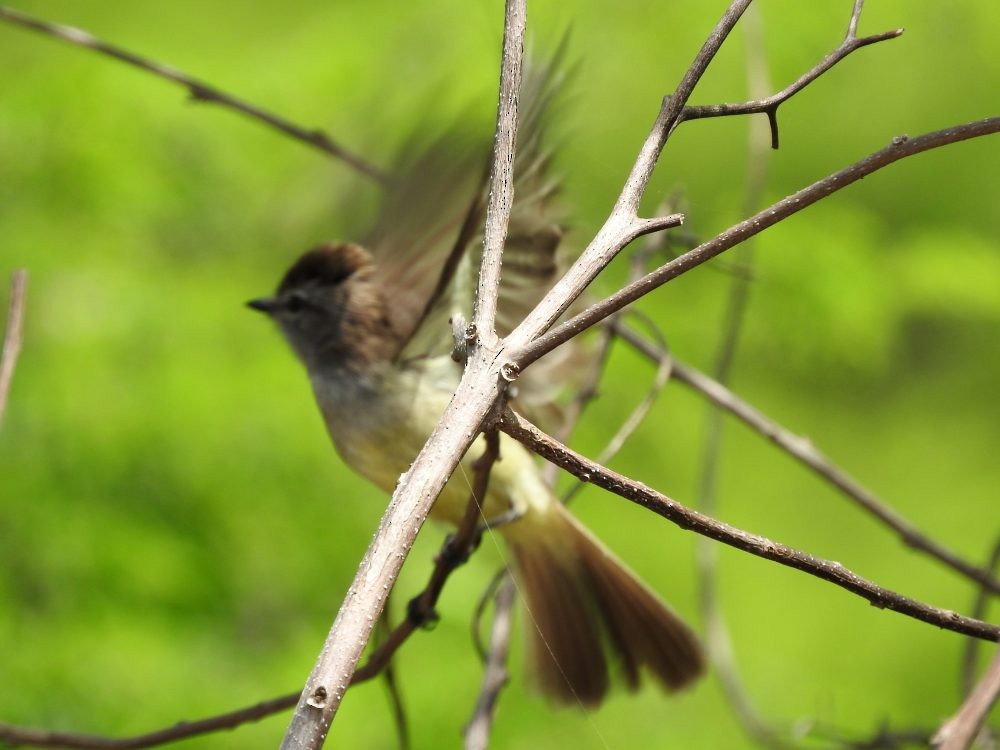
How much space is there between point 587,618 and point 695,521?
7.54 feet

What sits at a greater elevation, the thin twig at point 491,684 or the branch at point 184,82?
the branch at point 184,82

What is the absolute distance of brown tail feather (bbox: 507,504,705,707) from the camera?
3.33 meters

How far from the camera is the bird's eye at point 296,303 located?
3.63 metres

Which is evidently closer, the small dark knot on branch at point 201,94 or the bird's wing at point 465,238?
the bird's wing at point 465,238

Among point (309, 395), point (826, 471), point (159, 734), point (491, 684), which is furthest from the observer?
point (309, 395)

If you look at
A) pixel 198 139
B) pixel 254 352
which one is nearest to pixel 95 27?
pixel 198 139

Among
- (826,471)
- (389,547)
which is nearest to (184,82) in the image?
(826,471)

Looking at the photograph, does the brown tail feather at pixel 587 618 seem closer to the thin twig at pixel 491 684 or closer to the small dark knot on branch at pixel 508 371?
the thin twig at pixel 491 684

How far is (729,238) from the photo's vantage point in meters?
1.34

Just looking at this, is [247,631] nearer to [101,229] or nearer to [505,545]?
[505,545]

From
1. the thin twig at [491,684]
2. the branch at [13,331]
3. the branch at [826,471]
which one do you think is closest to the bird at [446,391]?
the thin twig at [491,684]

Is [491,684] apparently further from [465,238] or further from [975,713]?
[975,713]

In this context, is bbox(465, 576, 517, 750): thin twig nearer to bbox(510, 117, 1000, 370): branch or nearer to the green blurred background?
the green blurred background

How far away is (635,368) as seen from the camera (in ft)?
13.6
